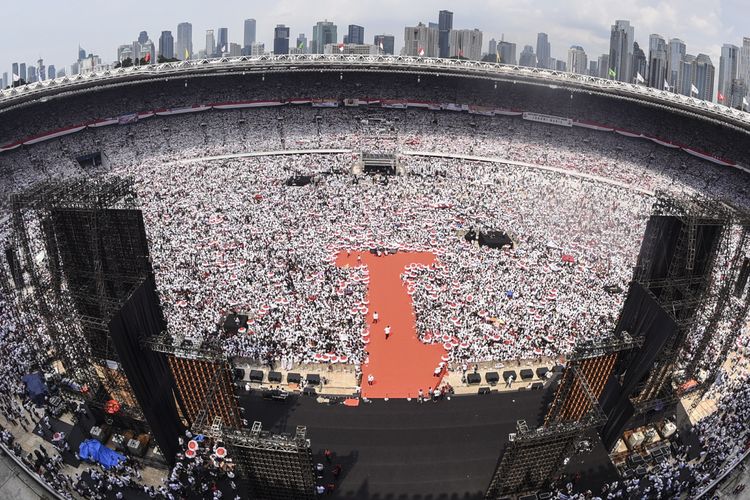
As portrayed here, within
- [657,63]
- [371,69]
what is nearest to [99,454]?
[371,69]

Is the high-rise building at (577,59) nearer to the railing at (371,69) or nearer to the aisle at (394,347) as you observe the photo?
the railing at (371,69)

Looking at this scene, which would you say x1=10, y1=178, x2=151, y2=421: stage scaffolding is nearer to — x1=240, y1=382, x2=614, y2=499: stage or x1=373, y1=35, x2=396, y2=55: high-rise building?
x1=240, y1=382, x2=614, y2=499: stage

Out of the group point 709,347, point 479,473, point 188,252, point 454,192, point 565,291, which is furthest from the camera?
point 454,192

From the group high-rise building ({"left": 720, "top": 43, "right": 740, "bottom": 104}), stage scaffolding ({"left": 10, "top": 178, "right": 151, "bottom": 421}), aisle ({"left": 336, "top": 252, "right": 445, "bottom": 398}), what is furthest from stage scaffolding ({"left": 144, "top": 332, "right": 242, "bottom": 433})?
high-rise building ({"left": 720, "top": 43, "right": 740, "bottom": 104})

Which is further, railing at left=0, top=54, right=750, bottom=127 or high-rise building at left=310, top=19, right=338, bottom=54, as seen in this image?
high-rise building at left=310, top=19, right=338, bottom=54

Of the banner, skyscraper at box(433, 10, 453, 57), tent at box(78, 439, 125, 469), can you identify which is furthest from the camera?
skyscraper at box(433, 10, 453, 57)

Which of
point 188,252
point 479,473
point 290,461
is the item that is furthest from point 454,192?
point 290,461

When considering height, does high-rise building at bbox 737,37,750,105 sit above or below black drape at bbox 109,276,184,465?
above

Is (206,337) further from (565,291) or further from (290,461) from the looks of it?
(565,291)
